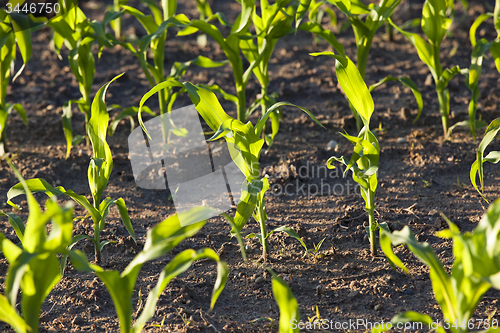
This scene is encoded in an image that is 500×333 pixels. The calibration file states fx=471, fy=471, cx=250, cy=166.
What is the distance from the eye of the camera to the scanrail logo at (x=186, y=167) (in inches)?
118

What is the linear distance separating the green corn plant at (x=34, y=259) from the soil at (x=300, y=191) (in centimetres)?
47

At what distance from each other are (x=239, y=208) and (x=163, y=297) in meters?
0.49

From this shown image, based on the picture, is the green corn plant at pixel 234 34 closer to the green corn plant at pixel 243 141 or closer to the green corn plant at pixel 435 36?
the green corn plant at pixel 243 141

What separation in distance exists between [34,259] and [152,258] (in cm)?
35

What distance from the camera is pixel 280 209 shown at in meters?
2.79

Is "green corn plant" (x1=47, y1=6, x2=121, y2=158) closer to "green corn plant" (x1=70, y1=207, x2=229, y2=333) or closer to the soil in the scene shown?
the soil

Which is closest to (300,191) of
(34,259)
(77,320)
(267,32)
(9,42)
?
(267,32)

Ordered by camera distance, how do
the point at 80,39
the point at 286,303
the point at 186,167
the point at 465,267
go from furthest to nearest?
the point at 186,167 < the point at 80,39 < the point at 286,303 < the point at 465,267

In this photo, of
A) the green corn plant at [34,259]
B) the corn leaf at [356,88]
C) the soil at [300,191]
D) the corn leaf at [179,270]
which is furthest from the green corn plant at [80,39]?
the corn leaf at [179,270]

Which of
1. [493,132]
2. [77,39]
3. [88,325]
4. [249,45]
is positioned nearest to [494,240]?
[493,132]

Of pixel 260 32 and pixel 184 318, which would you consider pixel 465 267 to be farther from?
pixel 260 32

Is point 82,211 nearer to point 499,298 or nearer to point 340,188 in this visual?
point 340,188

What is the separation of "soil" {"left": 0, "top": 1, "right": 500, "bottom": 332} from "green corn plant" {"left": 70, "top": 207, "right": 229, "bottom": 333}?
42 cm

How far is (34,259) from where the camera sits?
1.38 m
